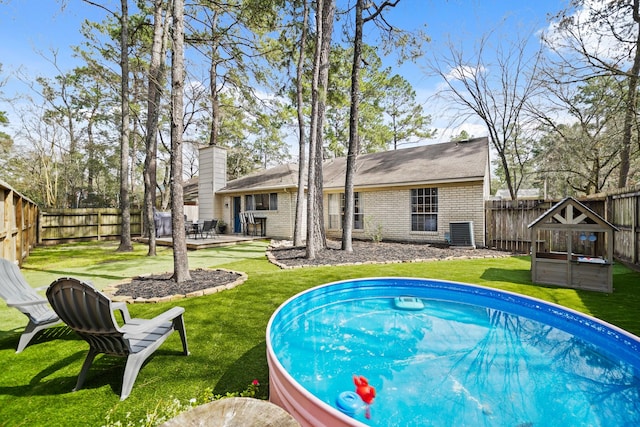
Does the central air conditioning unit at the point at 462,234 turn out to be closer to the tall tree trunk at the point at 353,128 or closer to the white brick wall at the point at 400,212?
the white brick wall at the point at 400,212

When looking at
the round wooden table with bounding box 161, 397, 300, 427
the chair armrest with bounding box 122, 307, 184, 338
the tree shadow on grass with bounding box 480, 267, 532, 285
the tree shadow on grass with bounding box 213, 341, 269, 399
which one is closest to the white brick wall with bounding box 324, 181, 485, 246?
the tree shadow on grass with bounding box 480, 267, 532, 285

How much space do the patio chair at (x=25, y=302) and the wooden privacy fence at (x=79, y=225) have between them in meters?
14.2

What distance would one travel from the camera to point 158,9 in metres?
9.48

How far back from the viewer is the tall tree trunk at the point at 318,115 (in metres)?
8.55

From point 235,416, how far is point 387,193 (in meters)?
12.8

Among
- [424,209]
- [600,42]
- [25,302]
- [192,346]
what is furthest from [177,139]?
[600,42]

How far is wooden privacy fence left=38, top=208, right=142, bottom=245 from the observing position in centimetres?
1424

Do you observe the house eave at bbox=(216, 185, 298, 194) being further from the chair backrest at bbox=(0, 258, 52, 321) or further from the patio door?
the chair backrest at bbox=(0, 258, 52, 321)

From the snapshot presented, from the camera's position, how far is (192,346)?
11.5 ft

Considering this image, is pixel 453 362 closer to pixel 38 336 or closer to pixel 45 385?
pixel 45 385

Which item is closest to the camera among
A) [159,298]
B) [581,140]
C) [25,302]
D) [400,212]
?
[25,302]

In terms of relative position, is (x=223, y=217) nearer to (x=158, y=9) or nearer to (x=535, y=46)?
(x=158, y=9)

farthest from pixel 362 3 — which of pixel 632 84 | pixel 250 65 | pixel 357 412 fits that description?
pixel 357 412

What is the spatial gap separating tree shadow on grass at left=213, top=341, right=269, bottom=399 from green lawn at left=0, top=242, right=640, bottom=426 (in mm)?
10
